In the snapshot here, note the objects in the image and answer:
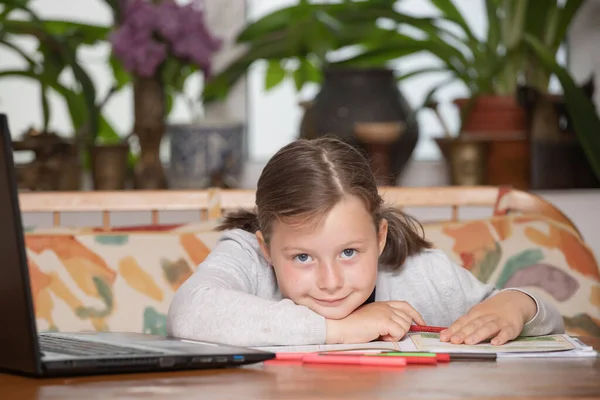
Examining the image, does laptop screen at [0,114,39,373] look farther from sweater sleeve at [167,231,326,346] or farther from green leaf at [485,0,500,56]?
green leaf at [485,0,500,56]

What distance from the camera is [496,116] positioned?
244 centimetres

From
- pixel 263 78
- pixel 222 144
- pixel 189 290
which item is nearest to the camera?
pixel 189 290

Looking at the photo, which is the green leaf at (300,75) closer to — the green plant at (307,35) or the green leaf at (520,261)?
the green plant at (307,35)

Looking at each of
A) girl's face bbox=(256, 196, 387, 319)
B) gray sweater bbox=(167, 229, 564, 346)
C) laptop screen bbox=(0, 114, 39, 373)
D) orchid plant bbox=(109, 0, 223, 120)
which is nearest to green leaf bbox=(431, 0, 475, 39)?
orchid plant bbox=(109, 0, 223, 120)

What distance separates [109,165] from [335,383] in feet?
5.75

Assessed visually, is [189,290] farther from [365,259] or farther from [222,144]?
[222,144]

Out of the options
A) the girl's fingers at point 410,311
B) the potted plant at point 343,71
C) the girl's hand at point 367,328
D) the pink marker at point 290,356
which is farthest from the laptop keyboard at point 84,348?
the potted plant at point 343,71

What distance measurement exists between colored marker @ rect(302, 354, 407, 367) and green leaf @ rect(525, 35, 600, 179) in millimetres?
1433

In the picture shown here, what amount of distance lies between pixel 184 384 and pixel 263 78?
6.61ft

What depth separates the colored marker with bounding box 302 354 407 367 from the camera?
884 millimetres

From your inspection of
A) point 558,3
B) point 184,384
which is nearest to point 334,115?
point 558,3

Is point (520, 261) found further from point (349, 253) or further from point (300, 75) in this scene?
point (300, 75)

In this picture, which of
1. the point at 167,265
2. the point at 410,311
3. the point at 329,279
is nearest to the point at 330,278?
Answer: the point at 329,279

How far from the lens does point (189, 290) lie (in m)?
1.17
